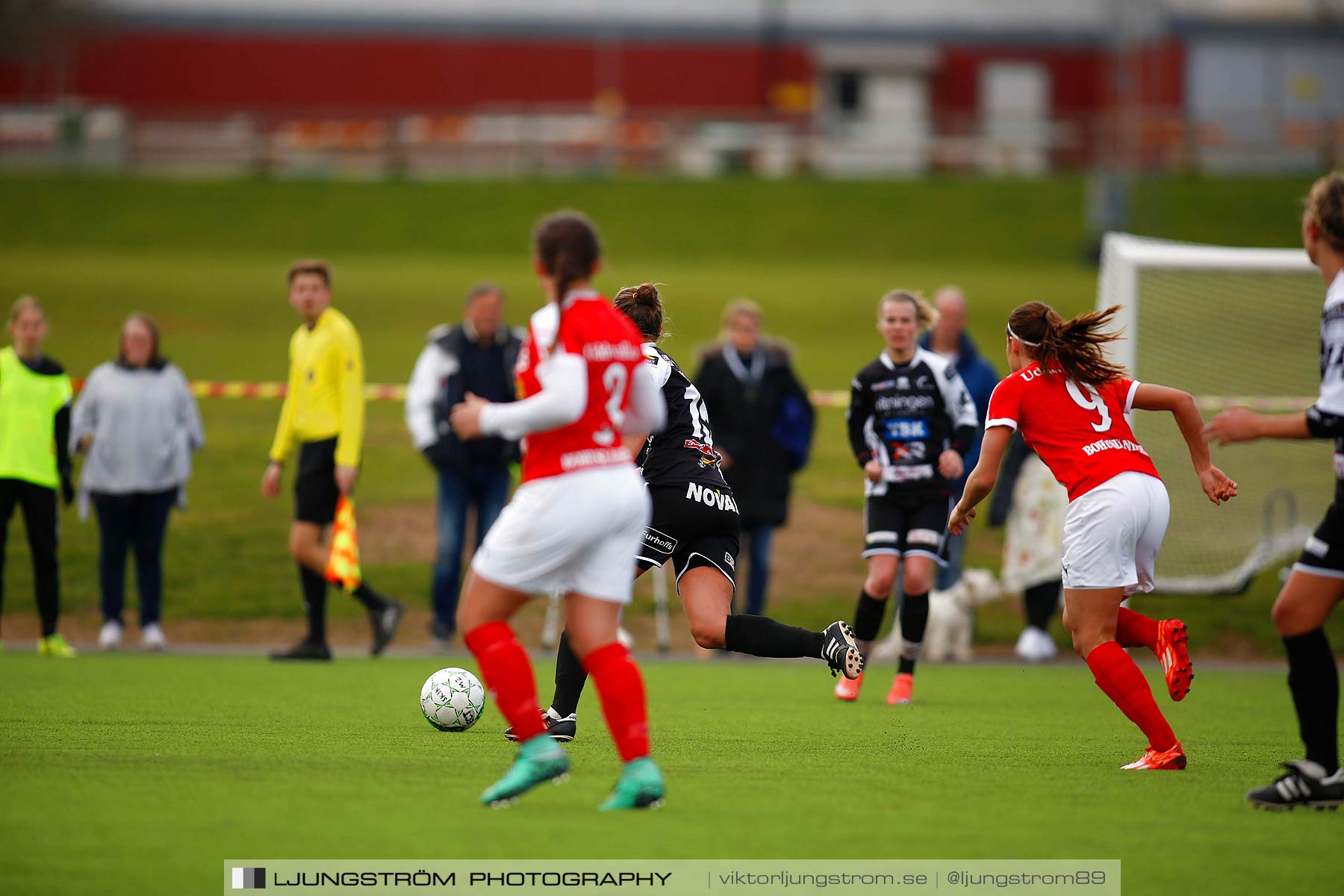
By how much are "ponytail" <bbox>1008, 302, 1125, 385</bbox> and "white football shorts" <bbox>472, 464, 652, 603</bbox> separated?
90.3 inches

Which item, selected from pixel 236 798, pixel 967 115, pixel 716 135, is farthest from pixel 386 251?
pixel 236 798

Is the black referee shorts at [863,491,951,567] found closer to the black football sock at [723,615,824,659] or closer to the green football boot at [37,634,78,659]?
the black football sock at [723,615,824,659]

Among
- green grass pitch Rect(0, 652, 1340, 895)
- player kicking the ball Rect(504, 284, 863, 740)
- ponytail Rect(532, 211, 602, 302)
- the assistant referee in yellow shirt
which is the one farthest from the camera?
the assistant referee in yellow shirt

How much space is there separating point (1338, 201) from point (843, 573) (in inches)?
335

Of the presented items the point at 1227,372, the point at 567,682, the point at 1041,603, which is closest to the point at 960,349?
the point at 1041,603

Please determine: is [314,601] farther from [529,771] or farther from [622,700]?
[622,700]

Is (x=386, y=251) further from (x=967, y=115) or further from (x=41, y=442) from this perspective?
(x=967, y=115)

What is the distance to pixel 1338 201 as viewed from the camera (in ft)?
18.0

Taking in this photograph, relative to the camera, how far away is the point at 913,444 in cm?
915

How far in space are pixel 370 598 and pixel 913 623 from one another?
398cm

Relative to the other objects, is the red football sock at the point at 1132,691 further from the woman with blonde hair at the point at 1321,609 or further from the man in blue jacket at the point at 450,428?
the man in blue jacket at the point at 450,428

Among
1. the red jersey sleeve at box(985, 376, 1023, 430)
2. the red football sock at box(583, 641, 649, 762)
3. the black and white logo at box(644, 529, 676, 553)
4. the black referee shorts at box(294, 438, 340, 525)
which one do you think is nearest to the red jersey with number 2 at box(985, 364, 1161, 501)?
the red jersey sleeve at box(985, 376, 1023, 430)

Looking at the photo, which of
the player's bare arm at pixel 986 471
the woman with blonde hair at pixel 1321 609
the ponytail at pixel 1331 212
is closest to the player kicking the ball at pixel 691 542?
the player's bare arm at pixel 986 471

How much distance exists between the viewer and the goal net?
12852 millimetres
